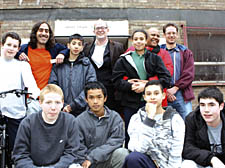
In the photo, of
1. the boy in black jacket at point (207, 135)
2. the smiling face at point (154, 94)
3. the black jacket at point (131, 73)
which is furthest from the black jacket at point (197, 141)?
the black jacket at point (131, 73)

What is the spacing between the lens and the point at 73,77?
12.2 feet

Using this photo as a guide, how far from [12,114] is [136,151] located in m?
1.66

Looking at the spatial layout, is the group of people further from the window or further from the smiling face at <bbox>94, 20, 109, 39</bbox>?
the window

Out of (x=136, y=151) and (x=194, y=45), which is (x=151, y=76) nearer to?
(x=136, y=151)

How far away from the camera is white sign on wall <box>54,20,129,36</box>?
267 inches

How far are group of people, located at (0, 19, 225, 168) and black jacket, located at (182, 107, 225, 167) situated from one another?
0.01 meters

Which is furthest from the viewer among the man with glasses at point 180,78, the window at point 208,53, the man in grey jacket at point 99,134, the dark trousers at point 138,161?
the window at point 208,53

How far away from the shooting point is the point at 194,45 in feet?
24.2

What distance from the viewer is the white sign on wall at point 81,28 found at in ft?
22.3

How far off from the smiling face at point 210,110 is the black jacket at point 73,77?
1.57 m

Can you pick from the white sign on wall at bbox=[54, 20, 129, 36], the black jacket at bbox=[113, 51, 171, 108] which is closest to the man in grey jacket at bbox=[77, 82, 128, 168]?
the black jacket at bbox=[113, 51, 171, 108]

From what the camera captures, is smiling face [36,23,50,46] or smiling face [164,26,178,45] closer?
smiling face [36,23,50,46]

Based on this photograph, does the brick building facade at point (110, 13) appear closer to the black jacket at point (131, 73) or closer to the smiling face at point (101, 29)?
the smiling face at point (101, 29)

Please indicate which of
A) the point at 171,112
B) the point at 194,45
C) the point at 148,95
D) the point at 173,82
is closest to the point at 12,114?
the point at 148,95
